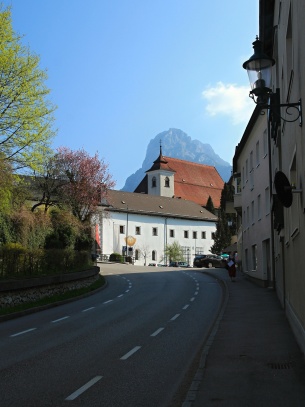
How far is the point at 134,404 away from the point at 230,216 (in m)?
94.4

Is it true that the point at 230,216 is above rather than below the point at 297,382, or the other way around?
above

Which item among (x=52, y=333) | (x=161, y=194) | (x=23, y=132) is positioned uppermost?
(x=161, y=194)

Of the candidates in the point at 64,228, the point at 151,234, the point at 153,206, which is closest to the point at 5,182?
the point at 64,228

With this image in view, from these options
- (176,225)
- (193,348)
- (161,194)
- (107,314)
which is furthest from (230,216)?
(193,348)

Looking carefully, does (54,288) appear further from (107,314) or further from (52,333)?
(52,333)

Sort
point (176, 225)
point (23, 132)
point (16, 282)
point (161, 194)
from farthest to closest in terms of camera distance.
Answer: point (161, 194)
point (176, 225)
point (23, 132)
point (16, 282)

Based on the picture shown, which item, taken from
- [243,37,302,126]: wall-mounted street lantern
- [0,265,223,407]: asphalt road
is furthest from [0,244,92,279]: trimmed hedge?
[243,37,302,126]: wall-mounted street lantern

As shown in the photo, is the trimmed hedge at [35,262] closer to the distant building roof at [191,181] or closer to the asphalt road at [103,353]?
the asphalt road at [103,353]

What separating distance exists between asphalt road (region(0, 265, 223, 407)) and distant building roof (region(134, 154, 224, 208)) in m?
96.2

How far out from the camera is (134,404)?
709 cm

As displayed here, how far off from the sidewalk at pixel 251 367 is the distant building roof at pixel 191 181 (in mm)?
102105

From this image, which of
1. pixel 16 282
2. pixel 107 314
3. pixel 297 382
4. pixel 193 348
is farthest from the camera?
pixel 16 282

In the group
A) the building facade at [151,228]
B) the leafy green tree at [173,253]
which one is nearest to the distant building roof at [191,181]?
the building facade at [151,228]

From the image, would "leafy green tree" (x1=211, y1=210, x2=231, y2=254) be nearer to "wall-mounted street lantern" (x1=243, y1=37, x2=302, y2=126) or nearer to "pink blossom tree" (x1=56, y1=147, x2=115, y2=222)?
"pink blossom tree" (x1=56, y1=147, x2=115, y2=222)
